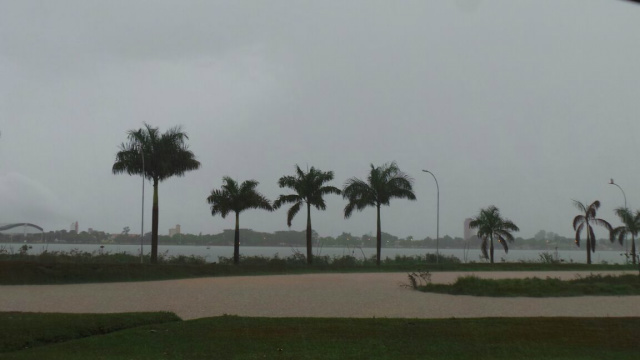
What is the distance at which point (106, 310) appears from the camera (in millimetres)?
15258

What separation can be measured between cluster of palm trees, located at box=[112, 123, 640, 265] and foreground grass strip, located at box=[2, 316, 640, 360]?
91.4 ft

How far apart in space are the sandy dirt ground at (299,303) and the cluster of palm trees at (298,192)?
16.5 metres

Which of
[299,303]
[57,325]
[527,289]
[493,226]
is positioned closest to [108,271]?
[299,303]

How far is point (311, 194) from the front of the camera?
4472cm

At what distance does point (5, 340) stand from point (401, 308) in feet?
32.0

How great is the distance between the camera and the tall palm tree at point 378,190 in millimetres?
47188

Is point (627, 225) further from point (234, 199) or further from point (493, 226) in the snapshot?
point (234, 199)

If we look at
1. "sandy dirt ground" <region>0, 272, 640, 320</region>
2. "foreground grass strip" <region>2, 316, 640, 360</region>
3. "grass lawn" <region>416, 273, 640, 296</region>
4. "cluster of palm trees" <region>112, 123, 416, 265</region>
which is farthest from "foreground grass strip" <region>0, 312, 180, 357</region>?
"cluster of palm trees" <region>112, 123, 416, 265</region>

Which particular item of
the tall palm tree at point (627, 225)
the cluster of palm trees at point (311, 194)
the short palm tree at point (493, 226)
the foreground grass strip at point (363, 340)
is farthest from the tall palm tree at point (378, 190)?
the foreground grass strip at point (363, 340)

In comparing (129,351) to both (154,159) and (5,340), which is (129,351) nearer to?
(5,340)

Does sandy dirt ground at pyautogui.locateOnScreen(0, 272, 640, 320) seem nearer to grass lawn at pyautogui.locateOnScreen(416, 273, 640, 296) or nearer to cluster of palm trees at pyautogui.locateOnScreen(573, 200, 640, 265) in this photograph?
grass lawn at pyautogui.locateOnScreen(416, 273, 640, 296)

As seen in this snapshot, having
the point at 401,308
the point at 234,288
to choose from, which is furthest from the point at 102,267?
the point at 401,308

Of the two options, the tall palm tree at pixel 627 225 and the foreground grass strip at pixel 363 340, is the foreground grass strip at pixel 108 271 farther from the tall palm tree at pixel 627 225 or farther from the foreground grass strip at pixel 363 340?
the tall palm tree at pixel 627 225

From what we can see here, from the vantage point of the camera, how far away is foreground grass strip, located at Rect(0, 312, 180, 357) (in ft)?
33.1
